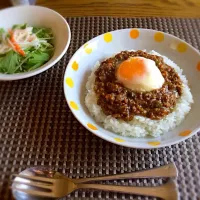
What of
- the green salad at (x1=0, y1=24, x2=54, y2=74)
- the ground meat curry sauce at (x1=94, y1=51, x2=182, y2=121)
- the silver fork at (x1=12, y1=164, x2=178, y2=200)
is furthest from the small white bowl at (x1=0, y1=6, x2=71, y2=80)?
the silver fork at (x1=12, y1=164, x2=178, y2=200)

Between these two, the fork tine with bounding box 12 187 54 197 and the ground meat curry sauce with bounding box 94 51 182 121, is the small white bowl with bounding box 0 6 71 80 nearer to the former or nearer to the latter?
the ground meat curry sauce with bounding box 94 51 182 121

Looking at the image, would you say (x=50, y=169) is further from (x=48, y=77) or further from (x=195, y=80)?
(x=195, y=80)

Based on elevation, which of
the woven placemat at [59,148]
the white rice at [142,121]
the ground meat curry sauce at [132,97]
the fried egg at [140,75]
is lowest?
the woven placemat at [59,148]

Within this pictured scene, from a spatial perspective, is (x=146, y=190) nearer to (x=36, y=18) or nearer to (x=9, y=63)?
(x=9, y=63)

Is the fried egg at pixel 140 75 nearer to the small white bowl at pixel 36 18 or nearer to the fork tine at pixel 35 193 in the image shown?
the small white bowl at pixel 36 18

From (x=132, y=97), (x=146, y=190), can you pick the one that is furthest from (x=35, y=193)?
(x=132, y=97)

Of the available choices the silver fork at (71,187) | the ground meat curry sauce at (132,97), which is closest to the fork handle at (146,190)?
the silver fork at (71,187)
